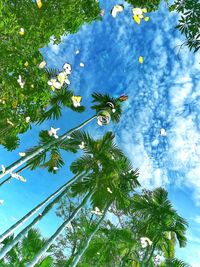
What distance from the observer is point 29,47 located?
42.3 ft

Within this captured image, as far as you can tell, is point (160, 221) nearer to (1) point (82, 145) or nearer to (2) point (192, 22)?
(1) point (82, 145)

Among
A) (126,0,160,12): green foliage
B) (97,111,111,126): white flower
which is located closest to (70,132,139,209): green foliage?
(97,111,111,126): white flower

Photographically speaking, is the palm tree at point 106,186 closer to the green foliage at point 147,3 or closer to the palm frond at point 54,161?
the palm frond at point 54,161

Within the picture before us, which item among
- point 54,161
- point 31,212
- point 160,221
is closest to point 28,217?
point 31,212

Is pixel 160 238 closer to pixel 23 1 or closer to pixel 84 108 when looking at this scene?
pixel 84 108

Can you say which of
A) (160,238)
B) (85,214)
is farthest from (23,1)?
(85,214)

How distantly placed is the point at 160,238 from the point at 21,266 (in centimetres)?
781

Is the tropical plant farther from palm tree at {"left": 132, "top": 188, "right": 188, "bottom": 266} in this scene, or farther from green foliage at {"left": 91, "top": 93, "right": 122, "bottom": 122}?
palm tree at {"left": 132, "top": 188, "right": 188, "bottom": 266}

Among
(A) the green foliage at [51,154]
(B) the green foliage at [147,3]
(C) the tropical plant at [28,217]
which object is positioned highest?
(B) the green foliage at [147,3]

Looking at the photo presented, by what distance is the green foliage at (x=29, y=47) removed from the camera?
12.6m

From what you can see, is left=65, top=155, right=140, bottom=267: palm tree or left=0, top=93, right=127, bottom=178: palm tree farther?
left=65, top=155, right=140, bottom=267: palm tree

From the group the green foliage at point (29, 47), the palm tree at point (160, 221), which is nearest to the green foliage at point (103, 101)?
the green foliage at point (29, 47)

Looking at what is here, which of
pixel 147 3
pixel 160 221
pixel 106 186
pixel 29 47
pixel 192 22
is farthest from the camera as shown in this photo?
pixel 160 221

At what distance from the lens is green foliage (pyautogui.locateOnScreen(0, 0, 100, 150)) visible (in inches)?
496
